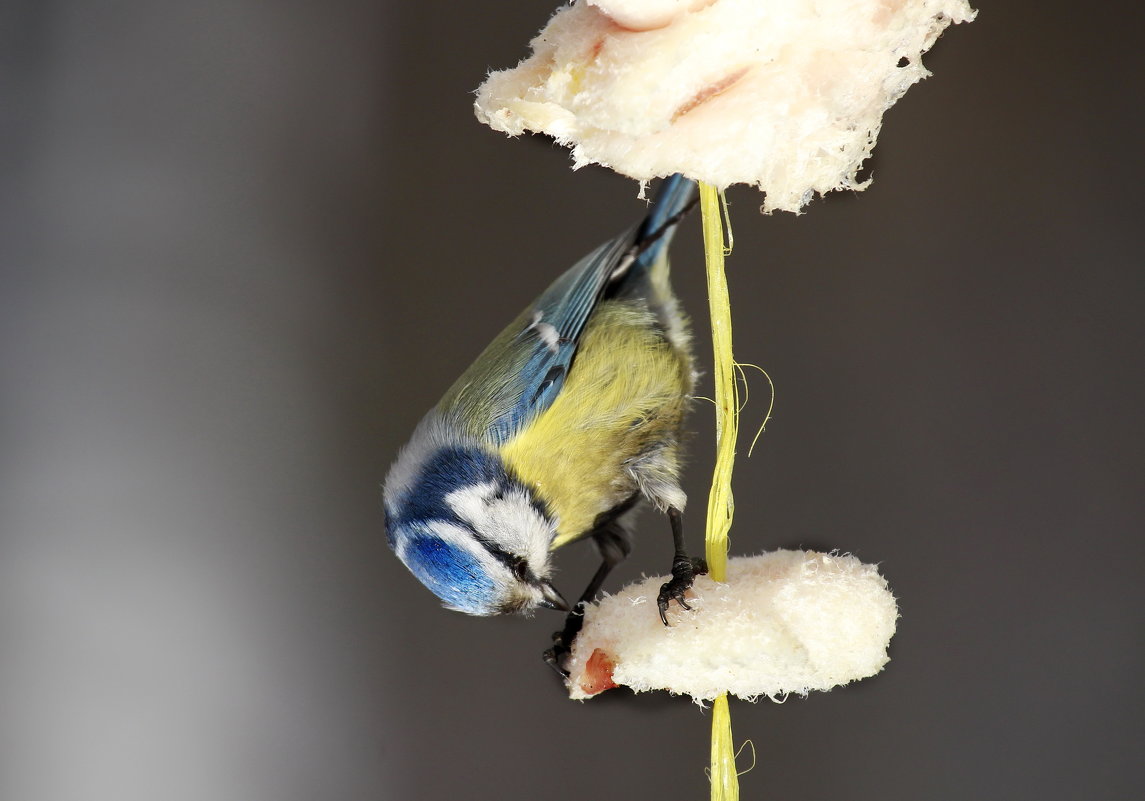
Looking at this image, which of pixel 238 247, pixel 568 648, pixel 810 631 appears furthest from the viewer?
pixel 238 247

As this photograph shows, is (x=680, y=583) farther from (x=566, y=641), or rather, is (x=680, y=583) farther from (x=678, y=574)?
(x=566, y=641)

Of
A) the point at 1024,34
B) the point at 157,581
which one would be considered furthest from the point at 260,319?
the point at 1024,34

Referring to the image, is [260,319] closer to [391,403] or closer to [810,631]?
[391,403]

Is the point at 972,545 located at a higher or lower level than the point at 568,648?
higher

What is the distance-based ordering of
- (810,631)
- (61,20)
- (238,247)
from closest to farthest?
(810,631) < (61,20) < (238,247)

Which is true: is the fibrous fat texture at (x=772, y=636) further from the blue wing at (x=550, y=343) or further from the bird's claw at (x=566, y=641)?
the blue wing at (x=550, y=343)
